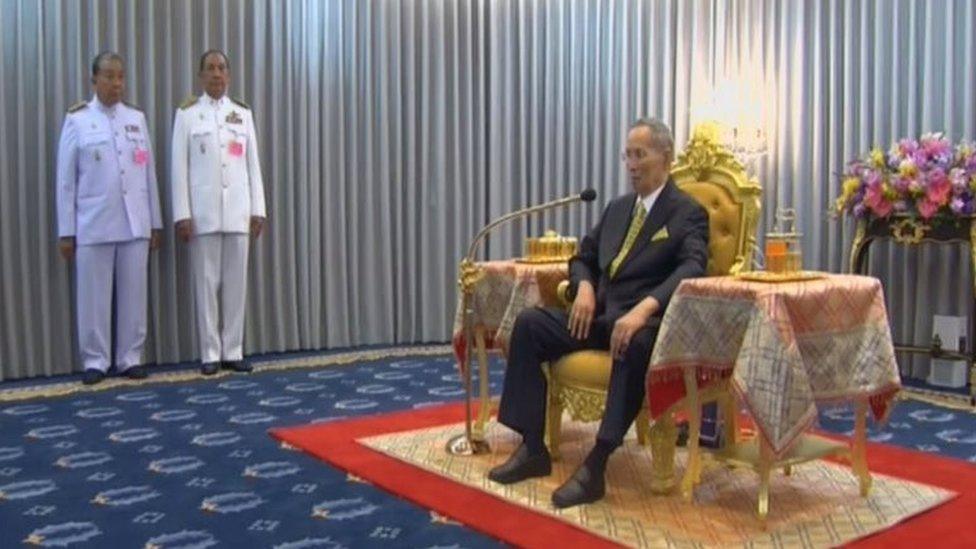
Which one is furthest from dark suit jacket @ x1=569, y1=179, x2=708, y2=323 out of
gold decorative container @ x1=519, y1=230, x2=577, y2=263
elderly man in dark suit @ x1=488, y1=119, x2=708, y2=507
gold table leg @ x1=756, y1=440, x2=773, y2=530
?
gold table leg @ x1=756, y1=440, x2=773, y2=530

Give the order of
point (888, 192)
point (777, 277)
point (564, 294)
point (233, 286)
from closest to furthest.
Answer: point (777, 277) → point (564, 294) → point (888, 192) → point (233, 286)

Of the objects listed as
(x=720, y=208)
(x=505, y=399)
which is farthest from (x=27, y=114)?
(x=720, y=208)

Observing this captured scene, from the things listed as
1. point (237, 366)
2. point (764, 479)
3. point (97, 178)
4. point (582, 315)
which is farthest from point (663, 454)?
point (97, 178)

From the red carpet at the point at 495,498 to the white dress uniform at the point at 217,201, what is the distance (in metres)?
1.58

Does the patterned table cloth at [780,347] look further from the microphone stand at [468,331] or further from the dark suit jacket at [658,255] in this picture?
the microphone stand at [468,331]

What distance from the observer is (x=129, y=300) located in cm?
517

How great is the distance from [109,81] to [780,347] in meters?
3.75

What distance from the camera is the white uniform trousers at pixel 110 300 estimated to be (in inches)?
199

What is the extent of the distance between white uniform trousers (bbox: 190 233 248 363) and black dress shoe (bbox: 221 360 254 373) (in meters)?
0.03

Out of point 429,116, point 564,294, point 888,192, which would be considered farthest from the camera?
point 429,116

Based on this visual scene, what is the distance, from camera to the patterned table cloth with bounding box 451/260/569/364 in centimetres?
353

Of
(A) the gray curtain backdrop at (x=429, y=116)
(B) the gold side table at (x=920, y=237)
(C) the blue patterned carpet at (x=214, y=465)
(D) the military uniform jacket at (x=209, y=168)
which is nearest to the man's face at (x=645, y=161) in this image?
(C) the blue patterned carpet at (x=214, y=465)

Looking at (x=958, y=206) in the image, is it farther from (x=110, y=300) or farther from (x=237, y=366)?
(x=110, y=300)

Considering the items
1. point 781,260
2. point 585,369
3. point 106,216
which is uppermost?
point 106,216
